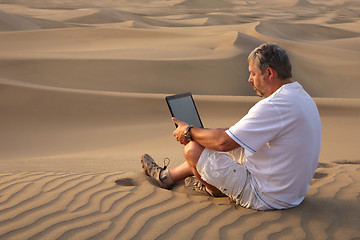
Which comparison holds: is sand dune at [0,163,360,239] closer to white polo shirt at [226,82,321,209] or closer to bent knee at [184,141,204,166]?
white polo shirt at [226,82,321,209]

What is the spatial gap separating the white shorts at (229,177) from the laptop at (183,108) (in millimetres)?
580

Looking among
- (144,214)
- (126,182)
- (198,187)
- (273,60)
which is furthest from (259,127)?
(126,182)

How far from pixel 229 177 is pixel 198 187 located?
2.46 ft

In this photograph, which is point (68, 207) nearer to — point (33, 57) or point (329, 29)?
point (33, 57)

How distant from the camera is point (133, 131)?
922 centimetres

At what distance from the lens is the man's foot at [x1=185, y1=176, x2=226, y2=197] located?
4.06 meters

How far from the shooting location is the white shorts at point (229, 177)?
3.62 m

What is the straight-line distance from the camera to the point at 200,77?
14.8m

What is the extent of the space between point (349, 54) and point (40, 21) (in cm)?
1827

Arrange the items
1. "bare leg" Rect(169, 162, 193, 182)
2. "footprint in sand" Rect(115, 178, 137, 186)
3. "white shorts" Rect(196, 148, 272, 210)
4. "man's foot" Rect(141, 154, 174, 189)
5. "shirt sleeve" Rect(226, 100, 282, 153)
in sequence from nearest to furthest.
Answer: "shirt sleeve" Rect(226, 100, 282, 153)
"white shorts" Rect(196, 148, 272, 210)
"bare leg" Rect(169, 162, 193, 182)
"man's foot" Rect(141, 154, 174, 189)
"footprint in sand" Rect(115, 178, 137, 186)

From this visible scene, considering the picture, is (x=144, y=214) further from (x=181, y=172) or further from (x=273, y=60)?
(x=273, y=60)

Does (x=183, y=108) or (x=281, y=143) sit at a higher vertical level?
(x=183, y=108)

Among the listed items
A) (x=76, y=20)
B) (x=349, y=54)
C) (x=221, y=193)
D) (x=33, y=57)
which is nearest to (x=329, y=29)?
(x=349, y=54)

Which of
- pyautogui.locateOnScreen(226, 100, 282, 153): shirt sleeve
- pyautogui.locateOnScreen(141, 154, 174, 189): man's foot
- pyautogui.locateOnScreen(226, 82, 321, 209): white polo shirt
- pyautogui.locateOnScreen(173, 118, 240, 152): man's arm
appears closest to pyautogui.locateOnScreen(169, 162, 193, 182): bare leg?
pyautogui.locateOnScreen(141, 154, 174, 189): man's foot
